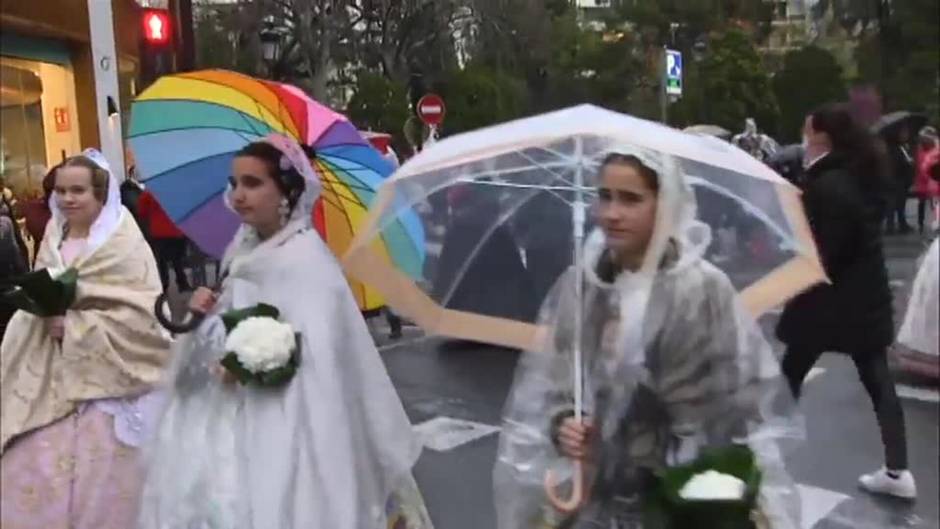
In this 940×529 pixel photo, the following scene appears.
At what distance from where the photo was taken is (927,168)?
231cm

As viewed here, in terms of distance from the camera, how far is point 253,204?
310 centimetres

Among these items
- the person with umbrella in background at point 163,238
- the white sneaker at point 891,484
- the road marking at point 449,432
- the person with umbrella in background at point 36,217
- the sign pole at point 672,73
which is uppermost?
the sign pole at point 672,73

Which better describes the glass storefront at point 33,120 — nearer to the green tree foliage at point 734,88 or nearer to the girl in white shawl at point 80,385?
the girl in white shawl at point 80,385

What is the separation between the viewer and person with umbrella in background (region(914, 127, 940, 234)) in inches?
75.5

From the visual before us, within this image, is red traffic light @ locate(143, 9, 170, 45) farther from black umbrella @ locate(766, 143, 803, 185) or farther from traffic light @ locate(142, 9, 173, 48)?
black umbrella @ locate(766, 143, 803, 185)

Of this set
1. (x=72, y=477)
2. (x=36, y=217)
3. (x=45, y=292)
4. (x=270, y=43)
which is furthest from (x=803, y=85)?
(x=36, y=217)

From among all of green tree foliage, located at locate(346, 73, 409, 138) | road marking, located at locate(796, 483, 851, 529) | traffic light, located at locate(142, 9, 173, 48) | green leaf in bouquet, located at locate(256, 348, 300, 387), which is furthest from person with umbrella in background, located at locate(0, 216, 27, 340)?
road marking, located at locate(796, 483, 851, 529)

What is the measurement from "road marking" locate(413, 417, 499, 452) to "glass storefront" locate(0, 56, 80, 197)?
227 cm

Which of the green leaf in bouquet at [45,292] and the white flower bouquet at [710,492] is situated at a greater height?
the green leaf in bouquet at [45,292]

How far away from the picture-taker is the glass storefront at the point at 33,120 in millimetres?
4773

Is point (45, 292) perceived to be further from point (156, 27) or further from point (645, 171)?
point (156, 27)

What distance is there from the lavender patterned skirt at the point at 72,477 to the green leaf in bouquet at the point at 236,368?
75 centimetres

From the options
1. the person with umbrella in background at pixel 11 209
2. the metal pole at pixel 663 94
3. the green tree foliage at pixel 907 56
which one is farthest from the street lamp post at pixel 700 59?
the person with umbrella in background at pixel 11 209

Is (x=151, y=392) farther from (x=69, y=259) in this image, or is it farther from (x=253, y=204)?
(x=253, y=204)
